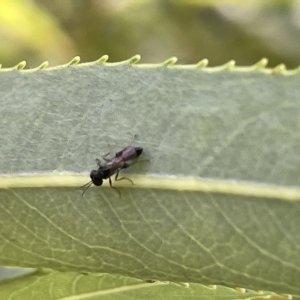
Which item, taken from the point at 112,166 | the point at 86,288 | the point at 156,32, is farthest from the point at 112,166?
the point at 156,32

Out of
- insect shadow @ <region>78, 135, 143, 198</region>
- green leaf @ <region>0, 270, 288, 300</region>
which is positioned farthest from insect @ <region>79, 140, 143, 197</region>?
green leaf @ <region>0, 270, 288, 300</region>

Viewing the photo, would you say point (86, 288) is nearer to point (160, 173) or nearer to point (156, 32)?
point (160, 173)

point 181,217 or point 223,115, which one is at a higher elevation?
point 223,115

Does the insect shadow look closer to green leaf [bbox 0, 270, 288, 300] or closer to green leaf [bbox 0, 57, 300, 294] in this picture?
green leaf [bbox 0, 57, 300, 294]

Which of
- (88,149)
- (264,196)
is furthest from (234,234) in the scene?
(88,149)

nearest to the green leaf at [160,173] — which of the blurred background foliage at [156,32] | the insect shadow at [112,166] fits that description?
the insect shadow at [112,166]

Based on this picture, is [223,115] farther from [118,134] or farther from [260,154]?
[118,134]

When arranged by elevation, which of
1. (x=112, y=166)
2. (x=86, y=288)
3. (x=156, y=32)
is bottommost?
(x=86, y=288)
